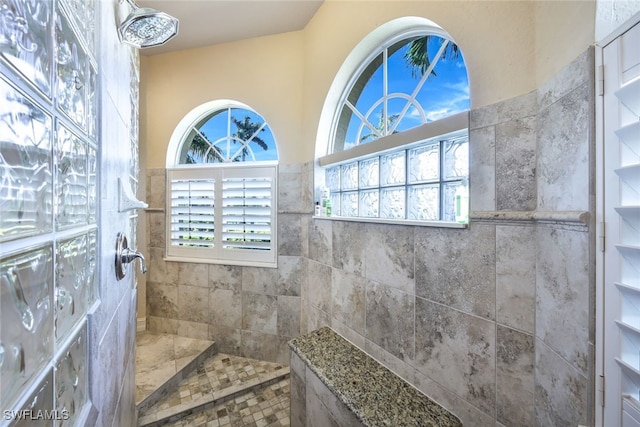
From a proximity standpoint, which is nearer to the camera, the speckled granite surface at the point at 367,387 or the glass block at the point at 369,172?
the speckled granite surface at the point at 367,387

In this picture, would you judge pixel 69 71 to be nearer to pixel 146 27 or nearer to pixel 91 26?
pixel 91 26

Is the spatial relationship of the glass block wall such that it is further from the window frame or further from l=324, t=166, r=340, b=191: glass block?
l=324, t=166, r=340, b=191: glass block

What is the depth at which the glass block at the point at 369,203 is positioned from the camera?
5.36 ft

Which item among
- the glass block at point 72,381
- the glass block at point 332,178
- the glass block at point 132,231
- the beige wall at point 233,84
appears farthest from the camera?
the beige wall at point 233,84

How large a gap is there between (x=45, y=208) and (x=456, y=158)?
1.32 metres

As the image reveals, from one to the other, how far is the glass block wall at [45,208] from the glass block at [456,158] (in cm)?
127

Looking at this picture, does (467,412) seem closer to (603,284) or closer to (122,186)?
(603,284)

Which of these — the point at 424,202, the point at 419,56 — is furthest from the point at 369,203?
the point at 419,56

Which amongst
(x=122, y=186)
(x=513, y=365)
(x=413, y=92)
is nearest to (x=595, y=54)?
(x=413, y=92)

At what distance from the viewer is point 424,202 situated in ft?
4.40

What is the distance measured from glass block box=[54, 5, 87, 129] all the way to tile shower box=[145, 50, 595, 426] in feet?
3.87

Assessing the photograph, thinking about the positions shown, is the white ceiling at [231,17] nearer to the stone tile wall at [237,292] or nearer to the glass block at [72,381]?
the stone tile wall at [237,292]

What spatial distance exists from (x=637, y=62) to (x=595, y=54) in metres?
0.12

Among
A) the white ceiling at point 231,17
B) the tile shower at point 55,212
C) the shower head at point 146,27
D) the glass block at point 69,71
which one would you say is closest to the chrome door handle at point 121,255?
the tile shower at point 55,212
